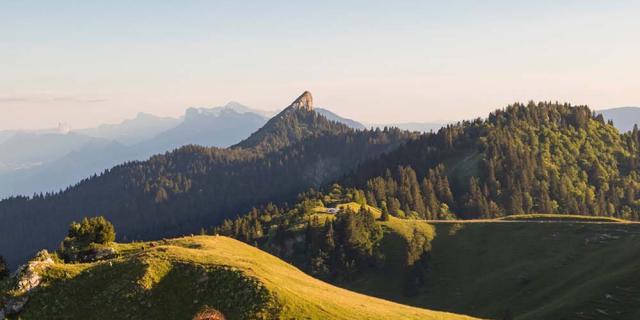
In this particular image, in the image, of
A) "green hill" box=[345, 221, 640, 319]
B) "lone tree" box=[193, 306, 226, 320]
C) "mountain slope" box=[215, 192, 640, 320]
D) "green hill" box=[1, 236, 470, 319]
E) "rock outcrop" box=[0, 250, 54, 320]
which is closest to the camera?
"lone tree" box=[193, 306, 226, 320]

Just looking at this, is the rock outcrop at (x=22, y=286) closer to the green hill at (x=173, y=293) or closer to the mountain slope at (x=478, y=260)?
the green hill at (x=173, y=293)

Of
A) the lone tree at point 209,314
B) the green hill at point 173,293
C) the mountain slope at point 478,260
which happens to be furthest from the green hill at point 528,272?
the lone tree at point 209,314

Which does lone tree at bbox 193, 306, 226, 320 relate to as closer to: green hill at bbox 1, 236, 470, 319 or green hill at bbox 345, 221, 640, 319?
green hill at bbox 1, 236, 470, 319

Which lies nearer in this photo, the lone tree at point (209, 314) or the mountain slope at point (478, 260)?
the lone tree at point (209, 314)

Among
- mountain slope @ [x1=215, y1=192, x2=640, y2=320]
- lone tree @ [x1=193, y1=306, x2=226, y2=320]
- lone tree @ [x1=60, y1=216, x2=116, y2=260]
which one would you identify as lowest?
mountain slope @ [x1=215, y1=192, x2=640, y2=320]

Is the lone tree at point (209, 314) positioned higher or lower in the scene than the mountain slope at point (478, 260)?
higher

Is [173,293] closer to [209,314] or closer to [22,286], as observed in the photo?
→ [209,314]

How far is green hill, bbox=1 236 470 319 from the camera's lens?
159 feet

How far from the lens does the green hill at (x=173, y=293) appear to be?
4844 centimetres

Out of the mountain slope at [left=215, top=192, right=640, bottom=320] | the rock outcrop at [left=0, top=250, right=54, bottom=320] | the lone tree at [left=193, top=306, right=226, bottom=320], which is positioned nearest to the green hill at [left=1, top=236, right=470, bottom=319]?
the rock outcrop at [left=0, top=250, right=54, bottom=320]

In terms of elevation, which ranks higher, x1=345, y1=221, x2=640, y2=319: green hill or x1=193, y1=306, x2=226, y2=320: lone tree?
x1=193, y1=306, x2=226, y2=320: lone tree

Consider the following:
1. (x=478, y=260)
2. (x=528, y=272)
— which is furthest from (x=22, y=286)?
(x=478, y=260)

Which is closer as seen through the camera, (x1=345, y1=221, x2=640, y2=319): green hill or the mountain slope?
(x1=345, y1=221, x2=640, y2=319): green hill

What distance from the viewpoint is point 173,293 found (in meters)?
51.1
